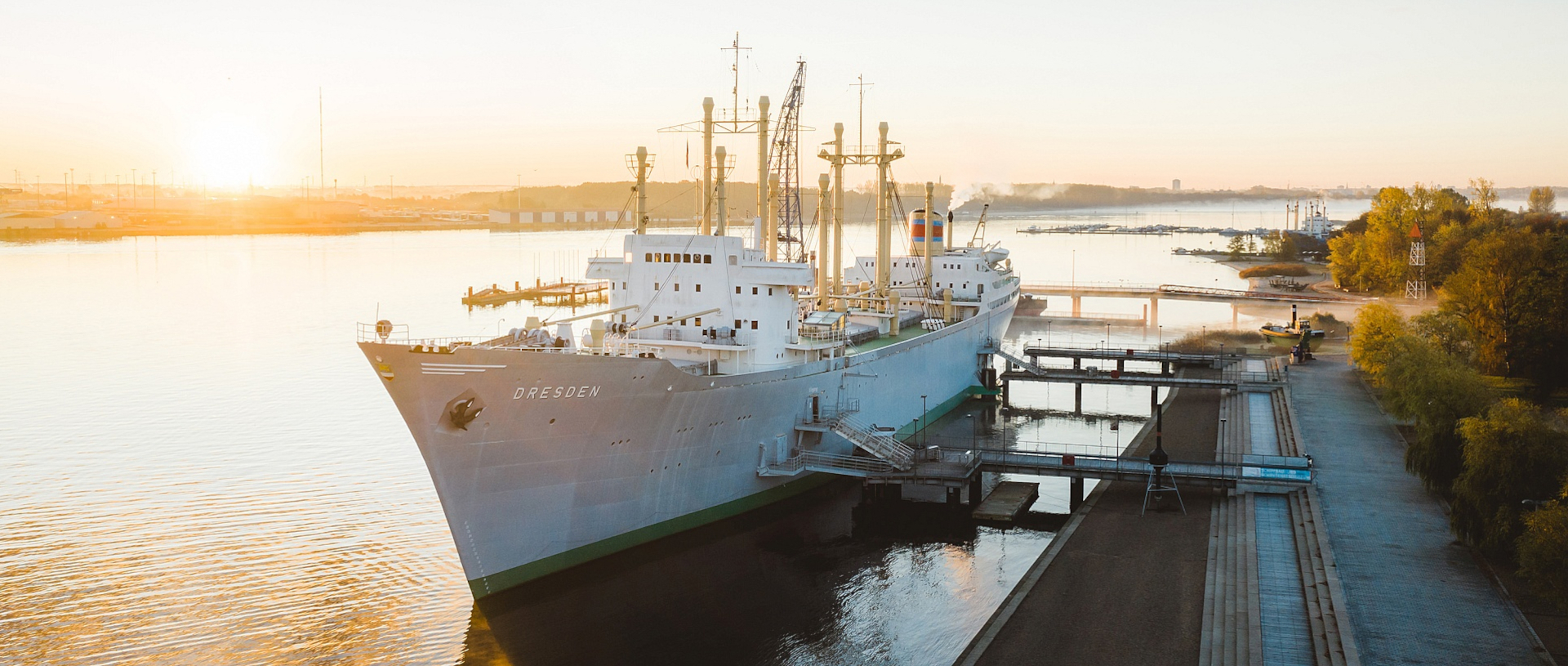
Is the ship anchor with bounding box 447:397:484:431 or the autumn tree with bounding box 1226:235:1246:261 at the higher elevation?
the autumn tree with bounding box 1226:235:1246:261

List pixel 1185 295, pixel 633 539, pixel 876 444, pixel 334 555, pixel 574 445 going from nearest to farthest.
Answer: pixel 574 445
pixel 633 539
pixel 334 555
pixel 876 444
pixel 1185 295

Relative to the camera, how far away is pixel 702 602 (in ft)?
64.4

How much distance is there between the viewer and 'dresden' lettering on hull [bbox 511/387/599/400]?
58.6 ft

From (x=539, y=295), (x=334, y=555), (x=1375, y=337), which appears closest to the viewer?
(x=334, y=555)

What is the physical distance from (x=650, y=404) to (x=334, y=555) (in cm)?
732

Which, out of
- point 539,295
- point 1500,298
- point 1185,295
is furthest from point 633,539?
point 539,295

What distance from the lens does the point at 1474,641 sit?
47.1ft

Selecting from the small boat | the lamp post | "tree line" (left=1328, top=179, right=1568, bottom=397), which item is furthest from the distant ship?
the small boat

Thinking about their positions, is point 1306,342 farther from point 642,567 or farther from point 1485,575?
point 642,567

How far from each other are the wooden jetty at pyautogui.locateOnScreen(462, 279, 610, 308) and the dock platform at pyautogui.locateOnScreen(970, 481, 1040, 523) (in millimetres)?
52445

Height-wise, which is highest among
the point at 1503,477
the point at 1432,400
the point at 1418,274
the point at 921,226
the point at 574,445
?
the point at 921,226

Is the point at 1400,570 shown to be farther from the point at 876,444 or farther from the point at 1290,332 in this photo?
the point at 1290,332

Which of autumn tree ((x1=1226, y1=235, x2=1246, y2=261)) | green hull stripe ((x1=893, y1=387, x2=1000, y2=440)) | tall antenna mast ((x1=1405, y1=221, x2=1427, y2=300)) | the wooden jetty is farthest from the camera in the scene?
autumn tree ((x1=1226, y1=235, x2=1246, y2=261))

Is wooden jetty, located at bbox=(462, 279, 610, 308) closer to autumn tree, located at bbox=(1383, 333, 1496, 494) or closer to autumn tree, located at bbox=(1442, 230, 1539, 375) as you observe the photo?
autumn tree, located at bbox=(1442, 230, 1539, 375)
